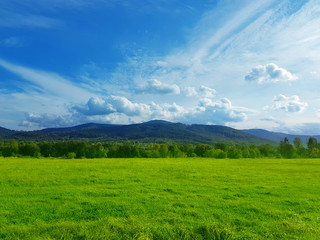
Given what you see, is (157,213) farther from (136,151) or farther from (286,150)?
(286,150)

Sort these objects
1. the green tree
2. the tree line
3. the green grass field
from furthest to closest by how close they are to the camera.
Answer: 1. the green tree
2. the tree line
3. the green grass field

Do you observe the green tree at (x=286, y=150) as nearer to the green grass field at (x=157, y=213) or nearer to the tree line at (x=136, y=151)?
the tree line at (x=136, y=151)

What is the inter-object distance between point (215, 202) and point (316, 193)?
10737mm

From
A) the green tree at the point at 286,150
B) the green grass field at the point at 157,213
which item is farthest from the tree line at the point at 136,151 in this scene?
the green grass field at the point at 157,213

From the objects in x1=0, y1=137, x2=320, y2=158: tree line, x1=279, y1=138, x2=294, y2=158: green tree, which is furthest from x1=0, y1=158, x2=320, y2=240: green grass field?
x1=279, y1=138, x2=294, y2=158: green tree

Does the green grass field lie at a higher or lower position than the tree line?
higher

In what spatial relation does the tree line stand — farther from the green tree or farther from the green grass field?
the green grass field

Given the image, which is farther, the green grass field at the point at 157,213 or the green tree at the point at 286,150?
the green tree at the point at 286,150

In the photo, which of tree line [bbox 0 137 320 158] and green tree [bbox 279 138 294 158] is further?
green tree [bbox 279 138 294 158]

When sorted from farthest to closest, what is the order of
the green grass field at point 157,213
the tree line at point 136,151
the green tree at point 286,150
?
the green tree at point 286,150
the tree line at point 136,151
the green grass field at point 157,213

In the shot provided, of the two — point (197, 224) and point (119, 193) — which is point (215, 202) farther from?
point (119, 193)

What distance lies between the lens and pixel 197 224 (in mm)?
11477

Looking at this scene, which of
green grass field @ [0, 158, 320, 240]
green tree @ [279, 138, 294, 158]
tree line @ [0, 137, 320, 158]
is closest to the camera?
green grass field @ [0, 158, 320, 240]

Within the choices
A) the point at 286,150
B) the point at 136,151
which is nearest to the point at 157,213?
the point at 136,151
